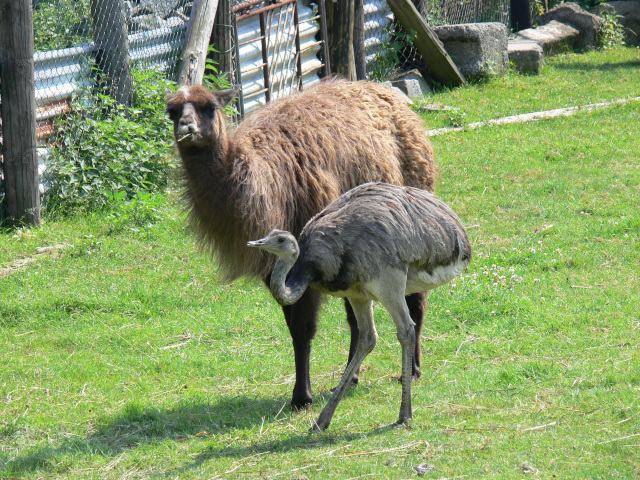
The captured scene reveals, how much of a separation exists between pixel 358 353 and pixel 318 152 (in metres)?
1.49

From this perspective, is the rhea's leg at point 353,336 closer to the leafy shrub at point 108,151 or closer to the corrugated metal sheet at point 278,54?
the leafy shrub at point 108,151

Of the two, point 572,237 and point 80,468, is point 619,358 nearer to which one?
point 572,237

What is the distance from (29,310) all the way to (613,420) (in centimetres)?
438

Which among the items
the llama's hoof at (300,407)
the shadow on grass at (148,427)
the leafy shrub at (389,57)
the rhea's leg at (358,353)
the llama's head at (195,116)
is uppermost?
the llama's head at (195,116)

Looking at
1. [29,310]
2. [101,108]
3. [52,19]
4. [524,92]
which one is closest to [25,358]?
[29,310]

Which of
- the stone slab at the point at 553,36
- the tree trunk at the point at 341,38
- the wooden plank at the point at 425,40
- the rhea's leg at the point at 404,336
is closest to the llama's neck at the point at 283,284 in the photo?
the rhea's leg at the point at 404,336

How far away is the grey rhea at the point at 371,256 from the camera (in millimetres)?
4270

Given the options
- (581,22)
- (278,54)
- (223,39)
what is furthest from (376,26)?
(581,22)

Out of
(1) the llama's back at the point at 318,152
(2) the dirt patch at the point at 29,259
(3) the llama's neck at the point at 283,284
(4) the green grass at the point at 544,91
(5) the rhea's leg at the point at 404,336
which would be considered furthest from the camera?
(4) the green grass at the point at 544,91

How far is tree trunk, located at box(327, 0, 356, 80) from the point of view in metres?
11.3

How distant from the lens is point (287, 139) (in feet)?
17.9

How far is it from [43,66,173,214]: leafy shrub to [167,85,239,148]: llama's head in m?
3.50

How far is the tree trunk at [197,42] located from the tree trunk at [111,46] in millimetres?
647

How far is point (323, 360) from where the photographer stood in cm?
573
